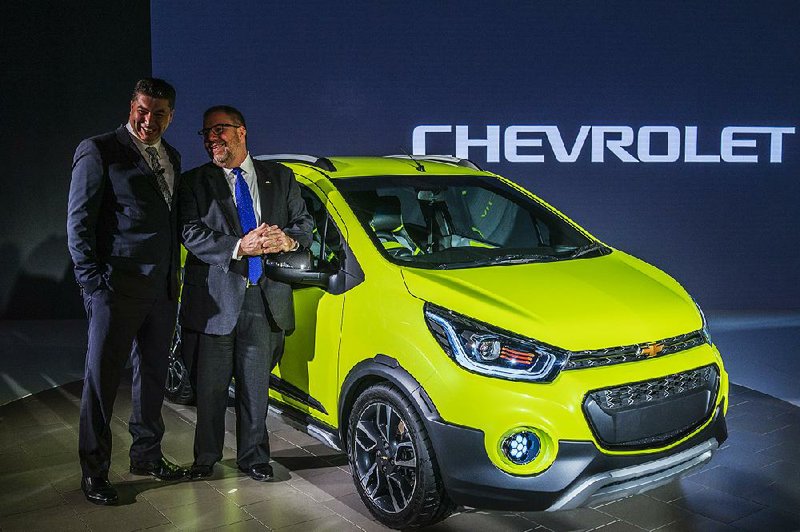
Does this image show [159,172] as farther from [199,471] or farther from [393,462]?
[393,462]

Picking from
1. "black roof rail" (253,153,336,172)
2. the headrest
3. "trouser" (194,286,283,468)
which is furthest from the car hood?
"black roof rail" (253,153,336,172)

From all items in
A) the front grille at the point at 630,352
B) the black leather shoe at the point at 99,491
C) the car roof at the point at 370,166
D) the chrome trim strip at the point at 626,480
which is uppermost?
the car roof at the point at 370,166

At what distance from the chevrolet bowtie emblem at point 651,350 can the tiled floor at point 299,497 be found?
0.84 meters

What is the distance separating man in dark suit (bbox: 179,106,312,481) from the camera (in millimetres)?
4117

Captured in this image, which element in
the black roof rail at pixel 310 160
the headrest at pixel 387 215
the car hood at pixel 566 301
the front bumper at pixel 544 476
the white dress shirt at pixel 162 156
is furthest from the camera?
the black roof rail at pixel 310 160

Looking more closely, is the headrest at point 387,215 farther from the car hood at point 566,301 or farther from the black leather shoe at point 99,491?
the black leather shoe at point 99,491

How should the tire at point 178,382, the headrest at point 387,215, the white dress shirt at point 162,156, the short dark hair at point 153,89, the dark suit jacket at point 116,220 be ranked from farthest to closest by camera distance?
the tire at point 178,382
the headrest at point 387,215
the white dress shirt at point 162,156
the short dark hair at point 153,89
the dark suit jacket at point 116,220

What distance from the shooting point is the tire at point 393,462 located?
351cm

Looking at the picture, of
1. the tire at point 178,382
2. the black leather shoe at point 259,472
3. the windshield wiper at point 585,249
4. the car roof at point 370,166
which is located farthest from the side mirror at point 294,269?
the tire at point 178,382

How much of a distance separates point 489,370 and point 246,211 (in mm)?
1553

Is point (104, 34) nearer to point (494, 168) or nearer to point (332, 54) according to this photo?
point (332, 54)

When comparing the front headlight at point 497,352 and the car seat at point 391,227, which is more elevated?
the car seat at point 391,227

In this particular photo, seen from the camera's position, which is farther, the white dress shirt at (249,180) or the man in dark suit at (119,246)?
the white dress shirt at (249,180)

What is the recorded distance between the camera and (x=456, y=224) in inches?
197
